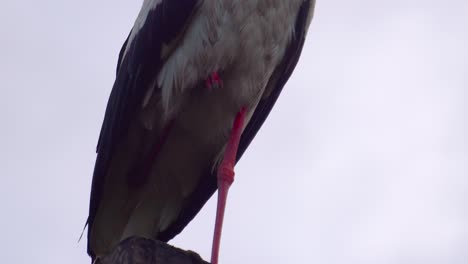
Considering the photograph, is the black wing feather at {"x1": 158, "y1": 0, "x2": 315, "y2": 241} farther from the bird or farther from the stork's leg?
the stork's leg

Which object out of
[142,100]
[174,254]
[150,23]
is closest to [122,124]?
[142,100]

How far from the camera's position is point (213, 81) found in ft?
16.9

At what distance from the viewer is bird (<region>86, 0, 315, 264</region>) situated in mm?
5094

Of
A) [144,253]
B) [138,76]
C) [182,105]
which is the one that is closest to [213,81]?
[182,105]

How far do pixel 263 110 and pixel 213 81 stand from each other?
2.28 feet

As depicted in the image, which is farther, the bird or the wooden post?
the bird

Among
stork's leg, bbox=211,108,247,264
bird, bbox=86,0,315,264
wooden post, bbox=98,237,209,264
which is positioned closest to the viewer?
wooden post, bbox=98,237,209,264

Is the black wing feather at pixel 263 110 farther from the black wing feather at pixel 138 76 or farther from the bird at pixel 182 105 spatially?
the black wing feather at pixel 138 76

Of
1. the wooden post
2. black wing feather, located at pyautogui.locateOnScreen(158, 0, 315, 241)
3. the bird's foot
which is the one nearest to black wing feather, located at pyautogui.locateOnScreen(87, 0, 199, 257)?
the bird's foot

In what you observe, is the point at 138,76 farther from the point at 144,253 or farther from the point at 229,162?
the point at 144,253

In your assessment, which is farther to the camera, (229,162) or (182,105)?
(229,162)

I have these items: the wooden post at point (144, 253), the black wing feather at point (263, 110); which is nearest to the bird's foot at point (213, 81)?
the black wing feather at point (263, 110)

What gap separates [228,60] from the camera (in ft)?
16.8

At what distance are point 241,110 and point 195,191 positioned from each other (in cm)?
66
